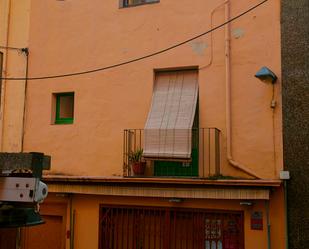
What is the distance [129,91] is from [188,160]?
2.31 m

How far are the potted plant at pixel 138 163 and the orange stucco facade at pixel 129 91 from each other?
16.0 inches

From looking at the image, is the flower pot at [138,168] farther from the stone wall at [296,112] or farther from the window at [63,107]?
the stone wall at [296,112]

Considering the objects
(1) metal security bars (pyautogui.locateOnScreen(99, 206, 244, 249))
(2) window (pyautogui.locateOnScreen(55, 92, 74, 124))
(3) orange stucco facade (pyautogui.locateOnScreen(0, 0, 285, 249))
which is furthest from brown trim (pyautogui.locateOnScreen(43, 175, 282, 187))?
(2) window (pyautogui.locateOnScreen(55, 92, 74, 124))

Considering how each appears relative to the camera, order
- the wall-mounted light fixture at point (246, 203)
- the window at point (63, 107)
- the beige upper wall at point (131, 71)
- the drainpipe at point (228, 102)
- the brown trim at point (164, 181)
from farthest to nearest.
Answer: the window at point (63, 107), the beige upper wall at point (131, 71), the drainpipe at point (228, 102), the wall-mounted light fixture at point (246, 203), the brown trim at point (164, 181)

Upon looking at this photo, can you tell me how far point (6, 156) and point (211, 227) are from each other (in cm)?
622

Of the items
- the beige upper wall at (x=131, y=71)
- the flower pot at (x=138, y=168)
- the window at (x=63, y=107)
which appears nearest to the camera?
the beige upper wall at (x=131, y=71)

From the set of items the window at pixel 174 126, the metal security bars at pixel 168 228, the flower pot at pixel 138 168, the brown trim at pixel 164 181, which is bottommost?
the metal security bars at pixel 168 228

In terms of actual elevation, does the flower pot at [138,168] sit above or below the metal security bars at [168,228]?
above

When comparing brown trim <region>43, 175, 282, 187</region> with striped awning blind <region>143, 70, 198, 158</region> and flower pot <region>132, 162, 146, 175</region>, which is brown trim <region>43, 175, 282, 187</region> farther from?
striped awning blind <region>143, 70, 198, 158</region>

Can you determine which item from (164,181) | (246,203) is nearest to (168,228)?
(164,181)

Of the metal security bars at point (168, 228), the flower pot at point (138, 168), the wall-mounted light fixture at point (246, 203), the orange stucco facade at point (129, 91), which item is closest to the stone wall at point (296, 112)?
the orange stucco facade at point (129, 91)

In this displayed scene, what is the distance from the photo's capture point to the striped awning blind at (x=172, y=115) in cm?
881

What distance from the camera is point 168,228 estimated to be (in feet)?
29.2

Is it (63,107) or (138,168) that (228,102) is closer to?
(138,168)
